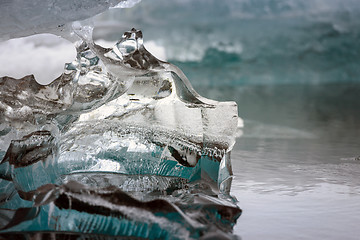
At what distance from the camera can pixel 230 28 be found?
643cm

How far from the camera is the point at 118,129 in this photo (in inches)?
47.6

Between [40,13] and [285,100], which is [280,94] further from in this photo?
[40,13]

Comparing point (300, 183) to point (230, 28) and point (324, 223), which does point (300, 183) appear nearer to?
point (324, 223)

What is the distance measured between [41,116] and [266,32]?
216 inches

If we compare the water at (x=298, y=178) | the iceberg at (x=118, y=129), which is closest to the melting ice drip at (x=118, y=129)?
the iceberg at (x=118, y=129)

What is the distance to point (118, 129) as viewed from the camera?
1209mm

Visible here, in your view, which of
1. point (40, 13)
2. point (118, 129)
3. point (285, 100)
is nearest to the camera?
point (40, 13)

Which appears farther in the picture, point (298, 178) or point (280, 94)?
point (280, 94)

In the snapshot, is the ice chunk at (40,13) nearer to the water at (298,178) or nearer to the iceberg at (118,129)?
the iceberg at (118,129)

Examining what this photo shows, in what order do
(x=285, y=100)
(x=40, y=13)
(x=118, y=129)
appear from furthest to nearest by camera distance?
(x=285, y=100) → (x=118, y=129) → (x=40, y=13)

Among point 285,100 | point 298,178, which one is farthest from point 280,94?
point 298,178

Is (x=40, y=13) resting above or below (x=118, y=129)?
above

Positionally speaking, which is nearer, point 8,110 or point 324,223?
point 324,223

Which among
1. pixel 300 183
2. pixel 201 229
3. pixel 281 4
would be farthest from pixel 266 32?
pixel 201 229
